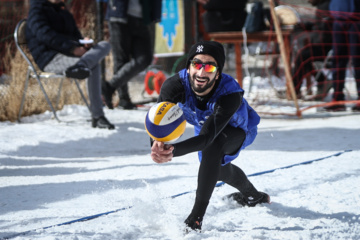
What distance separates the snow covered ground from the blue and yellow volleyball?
1.79 feet

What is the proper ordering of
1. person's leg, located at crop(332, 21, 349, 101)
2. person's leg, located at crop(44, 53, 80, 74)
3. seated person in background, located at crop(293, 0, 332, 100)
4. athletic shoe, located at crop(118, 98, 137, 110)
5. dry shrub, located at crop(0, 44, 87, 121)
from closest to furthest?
person's leg, located at crop(44, 53, 80, 74) → dry shrub, located at crop(0, 44, 87, 121) → person's leg, located at crop(332, 21, 349, 101) → athletic shoe, located at crop(118, 98, 137, 110) → seated person in background, located at crop(293, 0, 332, 100)

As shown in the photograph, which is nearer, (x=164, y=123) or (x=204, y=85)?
(x=164, y=123)

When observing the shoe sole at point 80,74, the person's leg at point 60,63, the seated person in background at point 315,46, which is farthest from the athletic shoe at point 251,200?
the seated person in background at point 315,46

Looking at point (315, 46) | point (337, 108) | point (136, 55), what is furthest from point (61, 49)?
point (315, 46)

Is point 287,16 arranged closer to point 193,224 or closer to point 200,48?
point 200,48

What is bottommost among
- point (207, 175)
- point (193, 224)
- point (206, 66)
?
point (193, 224)

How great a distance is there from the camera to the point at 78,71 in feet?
19.8

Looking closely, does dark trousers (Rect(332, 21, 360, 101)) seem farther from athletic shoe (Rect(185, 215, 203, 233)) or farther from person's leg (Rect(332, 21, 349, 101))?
athletic shoe (Rect(185, 215, 203, 233))

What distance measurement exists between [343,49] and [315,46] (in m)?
1.03

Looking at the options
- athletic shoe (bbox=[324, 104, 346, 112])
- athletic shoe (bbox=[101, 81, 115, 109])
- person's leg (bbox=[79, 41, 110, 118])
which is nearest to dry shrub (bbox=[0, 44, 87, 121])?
athletic shoe (bbox=[101, 81, 115, 109])

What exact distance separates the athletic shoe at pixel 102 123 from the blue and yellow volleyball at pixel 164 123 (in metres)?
3.81

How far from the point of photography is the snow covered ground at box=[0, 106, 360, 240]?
2873 millimetres

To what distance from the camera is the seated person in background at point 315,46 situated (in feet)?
28.7

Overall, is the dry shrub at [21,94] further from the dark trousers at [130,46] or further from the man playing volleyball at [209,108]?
the man playing volleyball at [209,108]
